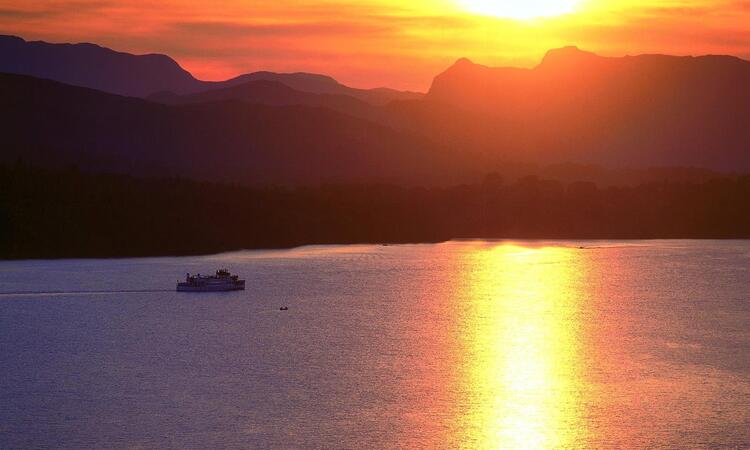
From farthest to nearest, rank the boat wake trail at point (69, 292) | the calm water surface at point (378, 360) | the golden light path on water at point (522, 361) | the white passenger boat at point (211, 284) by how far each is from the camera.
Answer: the white passenger boat at point (211, 284)
the boat wake trail at point (69, 292)
the golden light path on water at point (522, 361)
the calm water surface at point (378, 360)

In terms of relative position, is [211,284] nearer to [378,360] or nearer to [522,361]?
[378,360]

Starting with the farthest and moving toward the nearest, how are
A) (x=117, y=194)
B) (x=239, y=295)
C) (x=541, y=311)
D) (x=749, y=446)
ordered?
(x=117, y=194)
(x=239, y=295)
(x=541, y=311)
(x=749, y=446)

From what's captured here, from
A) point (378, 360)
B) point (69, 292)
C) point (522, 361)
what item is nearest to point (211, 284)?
point (69, 292)

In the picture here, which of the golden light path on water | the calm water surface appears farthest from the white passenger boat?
the golden light path on water

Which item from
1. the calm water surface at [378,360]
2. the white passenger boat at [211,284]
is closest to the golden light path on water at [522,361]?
the calm water surface at [378,360]

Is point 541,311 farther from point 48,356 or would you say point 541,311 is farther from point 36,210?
point 36,210

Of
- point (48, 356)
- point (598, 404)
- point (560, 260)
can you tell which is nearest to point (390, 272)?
point (560, 260)

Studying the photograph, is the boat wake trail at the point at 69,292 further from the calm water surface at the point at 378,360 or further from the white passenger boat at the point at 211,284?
the white passenger boat at the point at 211,284
